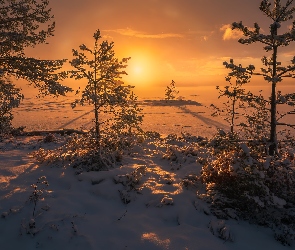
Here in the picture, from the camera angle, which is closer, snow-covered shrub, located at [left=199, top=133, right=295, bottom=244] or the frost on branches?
snow-covered shrub, located at [left=199, top=133, right=295, bottom=244]

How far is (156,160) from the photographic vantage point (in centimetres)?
1099

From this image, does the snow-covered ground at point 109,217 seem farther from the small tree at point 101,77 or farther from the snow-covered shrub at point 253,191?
the small tree at point 101,77

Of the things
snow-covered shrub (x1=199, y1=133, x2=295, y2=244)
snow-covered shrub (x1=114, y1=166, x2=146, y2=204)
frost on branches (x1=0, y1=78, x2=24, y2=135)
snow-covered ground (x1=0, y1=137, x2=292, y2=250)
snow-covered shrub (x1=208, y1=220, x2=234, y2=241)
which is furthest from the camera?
frost on branches (x1=0, y1=78, x2=24, y2=135)

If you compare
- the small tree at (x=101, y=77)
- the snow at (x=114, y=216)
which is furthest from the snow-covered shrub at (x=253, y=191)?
the small tree at (x=101, y=77)

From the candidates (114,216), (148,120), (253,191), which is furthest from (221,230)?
(148,120)

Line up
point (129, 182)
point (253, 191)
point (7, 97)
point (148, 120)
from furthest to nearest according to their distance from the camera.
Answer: point (148, 120), point (7, 97), point (129, 182), point (253, 191)

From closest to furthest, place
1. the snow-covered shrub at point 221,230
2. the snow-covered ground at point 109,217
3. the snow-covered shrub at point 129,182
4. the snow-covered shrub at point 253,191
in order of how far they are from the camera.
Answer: the snow-covered ground at point 109,217 < the snow-covered shrub at point 221,230 < the snow-covered shrub at point 253,191 < the snow-covered shrub at point 129,182

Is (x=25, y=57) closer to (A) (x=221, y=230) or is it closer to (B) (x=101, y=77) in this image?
(B) (x=101, y=77)

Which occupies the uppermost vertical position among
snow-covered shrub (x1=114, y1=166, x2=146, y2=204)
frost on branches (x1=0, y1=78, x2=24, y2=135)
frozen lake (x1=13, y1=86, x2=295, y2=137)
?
frost on branches (x1=0, y1=78, x2=24, y2=135)

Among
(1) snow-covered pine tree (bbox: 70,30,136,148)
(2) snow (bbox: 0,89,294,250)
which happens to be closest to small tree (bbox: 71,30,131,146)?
(1) snow-covered pine tree (bbox: 70,30,136,148)

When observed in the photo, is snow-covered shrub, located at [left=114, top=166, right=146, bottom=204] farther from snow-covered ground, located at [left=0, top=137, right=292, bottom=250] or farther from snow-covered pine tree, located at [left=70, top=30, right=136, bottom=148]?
snow-covered pine tree, located at [left=70, top=30, right=136, bottom=148]

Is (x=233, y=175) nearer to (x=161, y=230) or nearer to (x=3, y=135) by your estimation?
(x=161, y=230)

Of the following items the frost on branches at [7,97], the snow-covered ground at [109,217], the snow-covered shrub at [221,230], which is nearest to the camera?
the snow-covered ground at [109,217]

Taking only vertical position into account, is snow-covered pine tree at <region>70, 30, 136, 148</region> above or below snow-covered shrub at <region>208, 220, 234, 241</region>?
above
